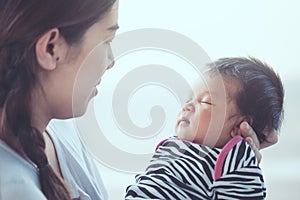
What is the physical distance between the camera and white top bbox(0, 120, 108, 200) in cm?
62

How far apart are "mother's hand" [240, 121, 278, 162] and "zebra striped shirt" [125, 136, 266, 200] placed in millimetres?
17

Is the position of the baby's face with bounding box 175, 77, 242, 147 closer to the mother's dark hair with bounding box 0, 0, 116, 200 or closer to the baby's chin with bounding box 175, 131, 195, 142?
the baby's chin with bounding box 175, 131, 195, 142

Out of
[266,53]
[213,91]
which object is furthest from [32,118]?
[266,53]

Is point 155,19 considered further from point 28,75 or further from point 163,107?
point 28,75

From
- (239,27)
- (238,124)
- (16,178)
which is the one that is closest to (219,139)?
(238,124)

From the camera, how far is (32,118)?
2.26ft

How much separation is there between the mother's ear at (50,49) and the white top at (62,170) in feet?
0.41

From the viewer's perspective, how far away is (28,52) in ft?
2.11

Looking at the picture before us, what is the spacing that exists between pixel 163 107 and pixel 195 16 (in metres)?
0.21

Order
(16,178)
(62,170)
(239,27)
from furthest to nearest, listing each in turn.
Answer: (239,27) < (62,170) < (16,178)

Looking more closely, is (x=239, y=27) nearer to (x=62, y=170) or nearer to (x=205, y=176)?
(x=205, y=176)

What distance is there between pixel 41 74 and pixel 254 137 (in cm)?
38

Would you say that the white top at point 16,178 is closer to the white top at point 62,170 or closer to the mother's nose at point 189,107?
the white top at point 62,170

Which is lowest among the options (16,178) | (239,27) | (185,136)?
(16,178)
